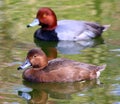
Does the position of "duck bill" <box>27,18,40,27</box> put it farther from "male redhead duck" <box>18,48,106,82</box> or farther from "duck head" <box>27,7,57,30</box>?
"male redhead duck" <box>18,48,106,82</box>

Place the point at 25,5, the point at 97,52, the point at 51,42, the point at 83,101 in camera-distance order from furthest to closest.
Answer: the point at 25,5 → the point at 51,42 → the point at 97,52 → the point at 83,101

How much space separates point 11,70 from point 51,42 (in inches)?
84.1

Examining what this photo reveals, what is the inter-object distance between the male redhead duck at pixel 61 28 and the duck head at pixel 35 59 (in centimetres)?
231

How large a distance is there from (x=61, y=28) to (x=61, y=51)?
0.94 m

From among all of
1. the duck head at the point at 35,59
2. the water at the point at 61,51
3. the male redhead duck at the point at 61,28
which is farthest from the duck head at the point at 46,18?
the duck head at the point at 35,59

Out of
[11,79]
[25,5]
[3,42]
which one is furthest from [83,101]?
[25,5]

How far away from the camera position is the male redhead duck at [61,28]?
10.4 m

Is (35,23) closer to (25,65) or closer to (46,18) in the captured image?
(46,18)

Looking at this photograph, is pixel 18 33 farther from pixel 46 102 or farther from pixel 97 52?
pixel 46 102

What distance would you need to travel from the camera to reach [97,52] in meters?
9.42

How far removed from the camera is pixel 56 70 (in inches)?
314

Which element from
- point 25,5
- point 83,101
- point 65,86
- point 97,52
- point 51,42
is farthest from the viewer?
point 25,5

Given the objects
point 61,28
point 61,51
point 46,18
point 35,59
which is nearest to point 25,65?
point 35,59

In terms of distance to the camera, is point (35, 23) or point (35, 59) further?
point (35, 23)
